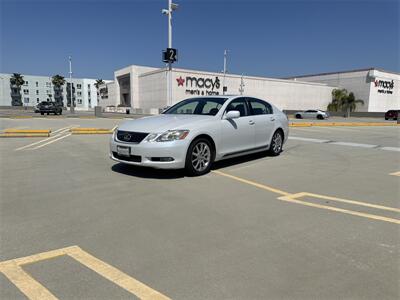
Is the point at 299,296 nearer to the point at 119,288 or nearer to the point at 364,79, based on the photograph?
the point at 119,288

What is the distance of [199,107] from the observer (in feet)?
23.2

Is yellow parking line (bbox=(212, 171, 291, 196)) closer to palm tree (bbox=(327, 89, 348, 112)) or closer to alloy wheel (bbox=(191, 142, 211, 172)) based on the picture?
alloy wheel (bbox=(191, 142, 211, 172))

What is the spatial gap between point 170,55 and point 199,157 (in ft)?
46.1

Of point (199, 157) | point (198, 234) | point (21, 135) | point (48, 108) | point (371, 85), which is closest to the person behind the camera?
point (198, 234)

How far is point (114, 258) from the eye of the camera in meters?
2.91

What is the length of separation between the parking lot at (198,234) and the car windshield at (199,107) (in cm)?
137

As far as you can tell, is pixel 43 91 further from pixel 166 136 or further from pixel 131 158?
pixel 166 136

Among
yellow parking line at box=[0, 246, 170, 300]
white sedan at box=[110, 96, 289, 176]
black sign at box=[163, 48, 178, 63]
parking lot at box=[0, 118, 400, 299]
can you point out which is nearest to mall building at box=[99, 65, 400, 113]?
black sign at box=[163, 48, 178, 63]

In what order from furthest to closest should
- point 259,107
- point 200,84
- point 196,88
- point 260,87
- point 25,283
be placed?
1. point 260,87
2. point 200,84
3. point 196,88
4. point 259,107
5. point 25,283

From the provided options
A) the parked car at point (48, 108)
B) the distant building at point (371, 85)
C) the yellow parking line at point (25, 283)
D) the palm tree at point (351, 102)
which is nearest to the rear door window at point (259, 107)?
the yellow parking line at point (25, 283)

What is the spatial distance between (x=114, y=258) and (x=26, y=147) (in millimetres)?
7721

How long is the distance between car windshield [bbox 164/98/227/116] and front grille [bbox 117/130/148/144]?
1.63 meters

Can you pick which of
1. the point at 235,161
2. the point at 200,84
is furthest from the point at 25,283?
the point at 200,84

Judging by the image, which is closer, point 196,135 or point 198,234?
point 198,234
